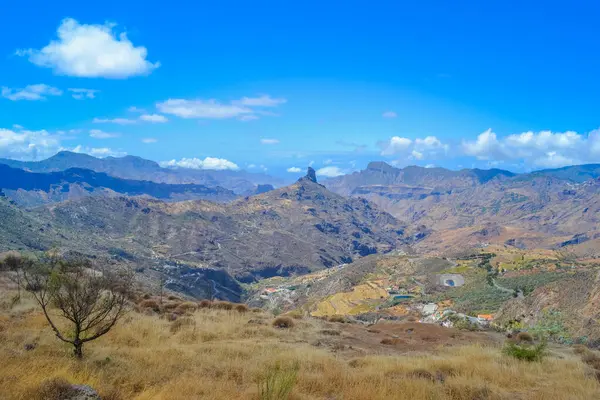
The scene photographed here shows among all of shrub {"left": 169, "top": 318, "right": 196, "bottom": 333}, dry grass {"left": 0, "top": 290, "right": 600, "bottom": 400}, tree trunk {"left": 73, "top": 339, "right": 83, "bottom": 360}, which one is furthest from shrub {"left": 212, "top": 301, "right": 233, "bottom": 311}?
tree trunk {"left": 73, "top": 339, "right": 83, "bottom": 360}

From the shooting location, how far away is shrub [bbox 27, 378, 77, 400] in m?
7.29

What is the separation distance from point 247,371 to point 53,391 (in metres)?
4.79

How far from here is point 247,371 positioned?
10836 mm

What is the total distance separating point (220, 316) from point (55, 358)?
Result: 12.3 metres

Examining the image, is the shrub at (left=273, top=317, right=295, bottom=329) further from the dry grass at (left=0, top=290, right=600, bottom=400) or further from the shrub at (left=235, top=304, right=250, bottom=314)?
the dry grass at (left=0, top=290, right=600, bottom=400)

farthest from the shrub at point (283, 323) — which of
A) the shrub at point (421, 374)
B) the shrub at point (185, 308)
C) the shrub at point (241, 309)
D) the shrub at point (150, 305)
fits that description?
the shrub at point (421, 374)

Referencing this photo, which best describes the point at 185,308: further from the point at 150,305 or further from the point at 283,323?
the point at 283,323

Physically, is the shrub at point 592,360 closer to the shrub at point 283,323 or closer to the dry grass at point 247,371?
the dry grass at point 247,371

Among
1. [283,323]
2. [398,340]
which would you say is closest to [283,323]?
[283,323]

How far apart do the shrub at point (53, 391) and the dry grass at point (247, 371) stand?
0.19m

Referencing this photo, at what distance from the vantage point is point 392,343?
64.1ft

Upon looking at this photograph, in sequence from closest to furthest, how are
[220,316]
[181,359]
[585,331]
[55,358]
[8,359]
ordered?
[8,359], [55,358], [181,359], [220,316], [585,331]

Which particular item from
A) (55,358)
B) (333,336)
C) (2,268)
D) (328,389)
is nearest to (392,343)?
(333,336)

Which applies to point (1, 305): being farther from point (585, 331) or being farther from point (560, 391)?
point (585, 331)
